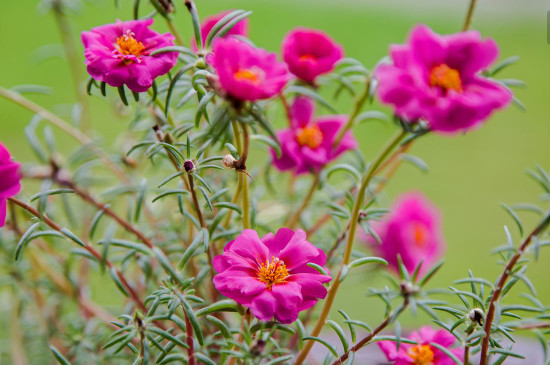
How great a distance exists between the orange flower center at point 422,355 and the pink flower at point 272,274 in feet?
0.32

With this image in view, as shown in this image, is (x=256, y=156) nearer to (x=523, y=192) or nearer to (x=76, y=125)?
(x=523, y=192)

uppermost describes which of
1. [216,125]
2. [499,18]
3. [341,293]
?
[216,125]

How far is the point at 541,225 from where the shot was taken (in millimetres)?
324

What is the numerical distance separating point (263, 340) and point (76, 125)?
357 mm

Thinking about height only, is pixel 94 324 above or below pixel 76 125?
below

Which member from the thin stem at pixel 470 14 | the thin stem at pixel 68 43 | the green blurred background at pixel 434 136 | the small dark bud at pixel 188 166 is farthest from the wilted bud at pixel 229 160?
the green blurred background at pixel 434 136

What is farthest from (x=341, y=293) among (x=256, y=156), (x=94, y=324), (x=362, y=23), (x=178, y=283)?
(x=362, y=23)

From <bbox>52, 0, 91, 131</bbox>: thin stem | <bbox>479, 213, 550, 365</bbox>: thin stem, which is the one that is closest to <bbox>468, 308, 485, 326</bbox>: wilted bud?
<bbox>479, 213, 550, 365</bbox>: thin stem

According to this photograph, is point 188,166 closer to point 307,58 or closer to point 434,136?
point 307,58

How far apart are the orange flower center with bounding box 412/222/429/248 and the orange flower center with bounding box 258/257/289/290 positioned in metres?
0.33

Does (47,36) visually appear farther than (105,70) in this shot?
Yes

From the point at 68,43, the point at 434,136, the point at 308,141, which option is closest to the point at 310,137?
the point at 308,141

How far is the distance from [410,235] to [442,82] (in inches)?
14.2

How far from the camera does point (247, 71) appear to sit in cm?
34
